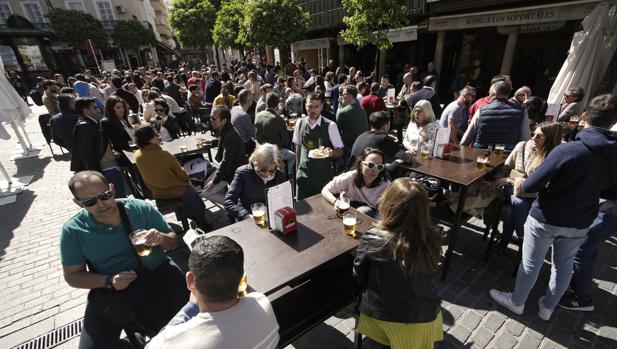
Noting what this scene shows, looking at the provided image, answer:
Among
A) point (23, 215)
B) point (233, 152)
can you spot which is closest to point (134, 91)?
point (23, 215)

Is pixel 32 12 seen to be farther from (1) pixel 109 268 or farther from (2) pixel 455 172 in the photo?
(2) pixel 455 172

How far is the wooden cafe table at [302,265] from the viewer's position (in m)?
2.09

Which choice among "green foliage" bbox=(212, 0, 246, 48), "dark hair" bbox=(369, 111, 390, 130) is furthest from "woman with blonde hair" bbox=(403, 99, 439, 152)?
"green foliage" bbox=(212, 0, 246, 48)

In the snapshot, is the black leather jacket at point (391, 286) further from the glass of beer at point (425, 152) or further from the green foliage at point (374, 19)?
the green foliage at point (374, 19)

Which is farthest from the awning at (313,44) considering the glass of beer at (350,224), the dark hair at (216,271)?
the dark hair at (216,271)

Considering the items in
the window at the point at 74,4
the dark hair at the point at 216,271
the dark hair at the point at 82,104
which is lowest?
the dark hair at the point at 216,271

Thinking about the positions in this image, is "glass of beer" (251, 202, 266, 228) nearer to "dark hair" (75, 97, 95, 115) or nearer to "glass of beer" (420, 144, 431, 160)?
"glass of beer" (420, 144, 431, 160)

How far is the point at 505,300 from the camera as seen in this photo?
3.06 meters

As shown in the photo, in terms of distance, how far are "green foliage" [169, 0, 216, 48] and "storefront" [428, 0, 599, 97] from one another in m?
29.6

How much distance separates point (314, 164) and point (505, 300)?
2.80 meters

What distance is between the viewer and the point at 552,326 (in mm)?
2861

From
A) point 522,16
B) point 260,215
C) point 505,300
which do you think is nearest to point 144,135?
point 260,215

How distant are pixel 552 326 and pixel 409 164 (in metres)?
2.24

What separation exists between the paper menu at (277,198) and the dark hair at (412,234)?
1.02m
